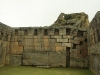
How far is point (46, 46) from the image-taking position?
9.64m

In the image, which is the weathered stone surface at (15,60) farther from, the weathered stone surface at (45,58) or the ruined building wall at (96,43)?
the ruined building wall at (96,43)

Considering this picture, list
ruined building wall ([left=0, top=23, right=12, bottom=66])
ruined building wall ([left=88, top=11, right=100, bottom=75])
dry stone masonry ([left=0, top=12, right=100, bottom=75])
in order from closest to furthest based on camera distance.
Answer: ruined building wall ([left=88, top=11, right=100, bottom=75]) < ruined building wall ([left=0, top=23, right=12, bottom=66]) < dry stone masonry ([left=0, top=12, right=100, bottom=75])

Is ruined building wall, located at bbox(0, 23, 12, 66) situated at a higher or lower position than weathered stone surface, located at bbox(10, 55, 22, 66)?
higher

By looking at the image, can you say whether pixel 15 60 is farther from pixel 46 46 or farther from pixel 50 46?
pixel 50 46

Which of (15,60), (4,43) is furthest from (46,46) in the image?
(4,43)

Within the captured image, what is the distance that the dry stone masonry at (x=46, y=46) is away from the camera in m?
9.16

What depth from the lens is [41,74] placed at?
6.75 m

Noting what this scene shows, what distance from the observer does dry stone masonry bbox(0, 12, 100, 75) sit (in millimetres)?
9156

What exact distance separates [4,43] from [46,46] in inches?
125

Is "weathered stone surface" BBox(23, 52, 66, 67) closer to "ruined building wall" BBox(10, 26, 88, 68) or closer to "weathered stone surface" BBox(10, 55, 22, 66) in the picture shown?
"ruined building wall" BBox(10, 26, 88, 68)

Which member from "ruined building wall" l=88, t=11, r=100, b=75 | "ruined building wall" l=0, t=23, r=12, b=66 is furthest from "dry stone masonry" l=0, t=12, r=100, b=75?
"ruined building wall" l=88, t=11, r=100, b=75

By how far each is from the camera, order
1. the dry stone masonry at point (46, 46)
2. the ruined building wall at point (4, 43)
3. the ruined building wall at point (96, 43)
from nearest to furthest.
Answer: the ruined building wall at point (96, 43) → the ruined building wall at point (4, 43) → the dry stone masonry at point (46, 46)

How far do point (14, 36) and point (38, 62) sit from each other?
2930mm

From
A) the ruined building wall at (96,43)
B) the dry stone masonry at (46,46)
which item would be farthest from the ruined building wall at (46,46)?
the ruined building wall at (96,43)
